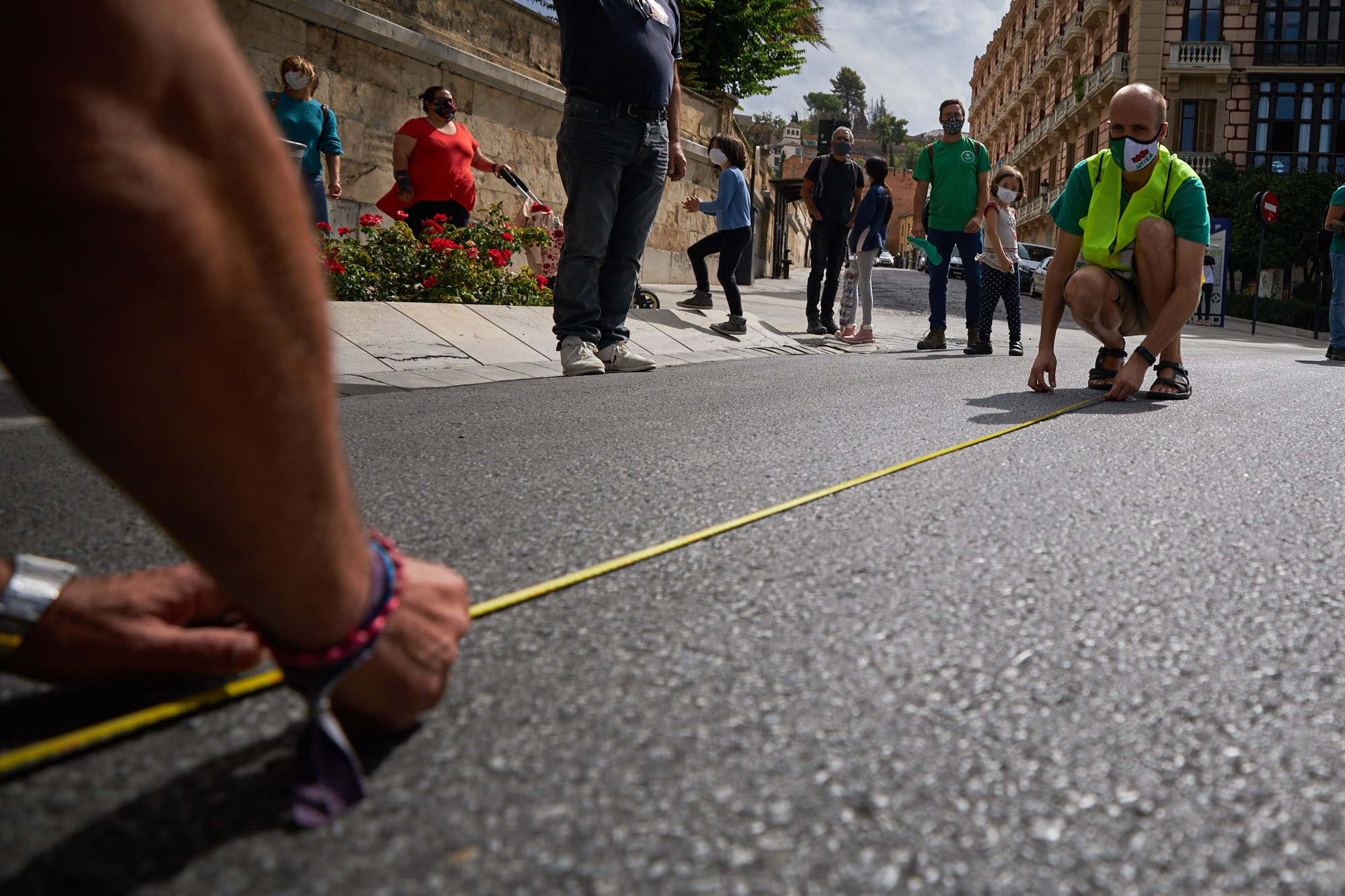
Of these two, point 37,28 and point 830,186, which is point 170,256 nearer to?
point 37,28

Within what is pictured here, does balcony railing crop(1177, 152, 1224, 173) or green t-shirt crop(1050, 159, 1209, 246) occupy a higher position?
balcony railing crop(1177, 152, 1224, 173)

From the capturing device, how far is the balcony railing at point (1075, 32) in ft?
140

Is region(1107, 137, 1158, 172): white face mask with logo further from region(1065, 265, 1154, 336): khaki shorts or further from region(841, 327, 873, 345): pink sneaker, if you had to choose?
region(841, 327, 873, 345): pink sneaker

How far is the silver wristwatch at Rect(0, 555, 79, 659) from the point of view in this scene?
3.19ft

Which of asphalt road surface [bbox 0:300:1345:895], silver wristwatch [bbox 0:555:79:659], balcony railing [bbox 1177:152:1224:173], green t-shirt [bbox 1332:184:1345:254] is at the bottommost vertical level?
asphalt road surface [bbox 0:300:1345:895]

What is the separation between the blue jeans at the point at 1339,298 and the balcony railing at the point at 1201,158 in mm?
30366

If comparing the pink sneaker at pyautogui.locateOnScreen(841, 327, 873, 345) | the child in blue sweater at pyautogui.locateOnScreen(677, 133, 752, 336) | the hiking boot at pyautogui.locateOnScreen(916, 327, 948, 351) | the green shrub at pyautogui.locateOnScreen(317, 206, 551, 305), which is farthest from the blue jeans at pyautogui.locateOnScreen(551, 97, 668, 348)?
the pink sneaker at pyautogui.locateOnScreen(841, 327, 873, 345)

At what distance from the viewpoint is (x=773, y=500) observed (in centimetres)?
218

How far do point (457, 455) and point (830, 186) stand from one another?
6.78 meters

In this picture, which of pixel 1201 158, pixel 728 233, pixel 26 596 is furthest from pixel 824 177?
pixel 1201 158

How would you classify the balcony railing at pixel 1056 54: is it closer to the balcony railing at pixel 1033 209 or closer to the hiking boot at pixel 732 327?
the balcony railing at pixel 1033 209

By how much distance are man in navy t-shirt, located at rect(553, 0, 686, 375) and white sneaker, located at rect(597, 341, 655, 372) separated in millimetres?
84

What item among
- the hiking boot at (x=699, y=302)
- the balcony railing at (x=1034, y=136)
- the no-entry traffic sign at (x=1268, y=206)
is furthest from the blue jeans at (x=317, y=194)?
the balcony railing at (x=1034, y=136)

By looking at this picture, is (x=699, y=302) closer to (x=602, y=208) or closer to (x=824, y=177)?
(x=824, y=177)
